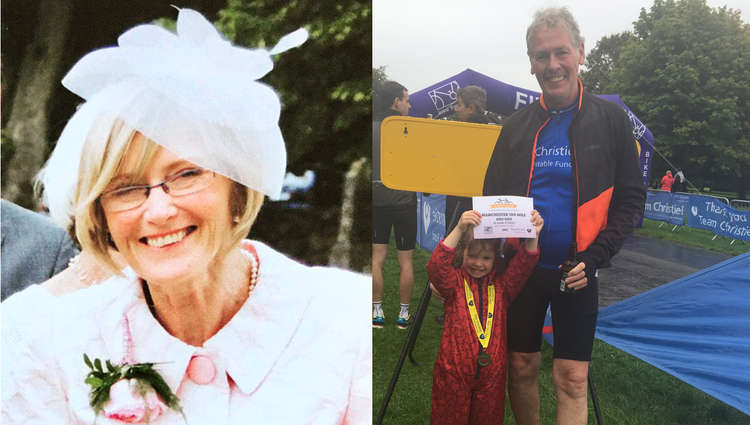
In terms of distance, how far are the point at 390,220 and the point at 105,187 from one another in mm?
1120

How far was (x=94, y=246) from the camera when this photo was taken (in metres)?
2.08

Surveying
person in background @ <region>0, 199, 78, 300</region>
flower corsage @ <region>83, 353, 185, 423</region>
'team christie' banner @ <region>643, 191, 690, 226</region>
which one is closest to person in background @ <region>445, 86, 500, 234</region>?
'team christie' banner @ <region>643, 191, 690, 226</region>

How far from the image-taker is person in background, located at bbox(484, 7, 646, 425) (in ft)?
5.99

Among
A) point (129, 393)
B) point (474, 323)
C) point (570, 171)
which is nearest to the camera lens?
point (570, 171)

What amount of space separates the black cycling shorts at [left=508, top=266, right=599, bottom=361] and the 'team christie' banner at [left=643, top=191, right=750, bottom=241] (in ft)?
1.12

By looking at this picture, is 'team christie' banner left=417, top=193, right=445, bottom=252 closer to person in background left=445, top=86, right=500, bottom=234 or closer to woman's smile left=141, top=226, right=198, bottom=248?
person in background left=445, top=86, right=500, bottom=234

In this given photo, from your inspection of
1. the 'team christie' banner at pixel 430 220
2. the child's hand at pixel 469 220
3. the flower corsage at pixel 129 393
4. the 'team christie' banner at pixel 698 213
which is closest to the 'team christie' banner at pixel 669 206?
the 'team christie' banner at pixel 698 213

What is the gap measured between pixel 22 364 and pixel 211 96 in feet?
4.45

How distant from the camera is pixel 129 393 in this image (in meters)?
2.04

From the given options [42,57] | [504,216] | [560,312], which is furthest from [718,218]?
[42,57]

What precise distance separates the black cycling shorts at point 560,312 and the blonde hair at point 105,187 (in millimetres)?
1123

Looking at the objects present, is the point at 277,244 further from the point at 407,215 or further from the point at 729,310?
the point at 729,310

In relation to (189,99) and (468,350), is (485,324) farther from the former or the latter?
(189,99)

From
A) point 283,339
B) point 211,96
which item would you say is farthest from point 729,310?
point 211,96
